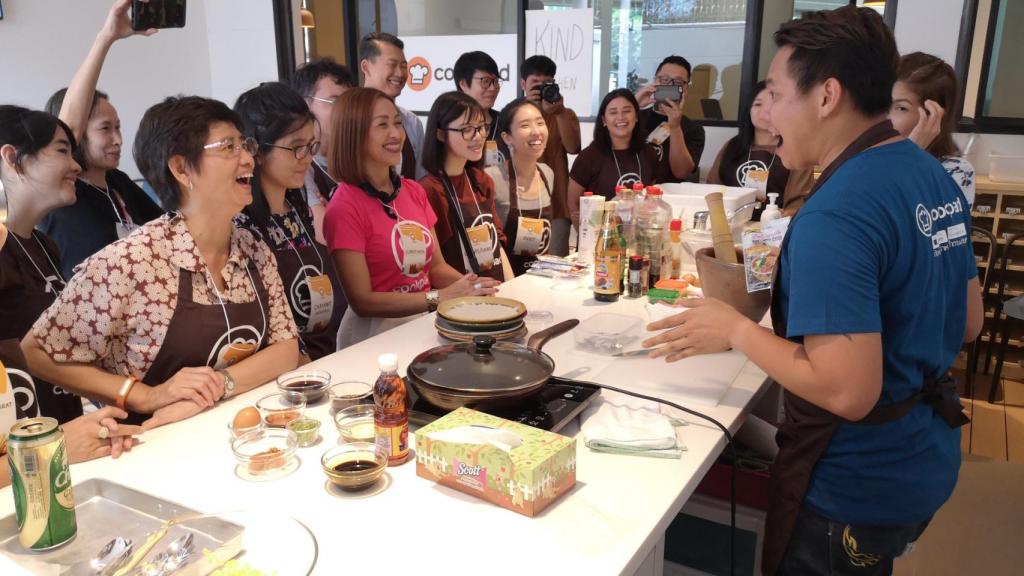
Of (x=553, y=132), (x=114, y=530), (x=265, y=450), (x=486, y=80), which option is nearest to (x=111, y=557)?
(x=114, y=530)

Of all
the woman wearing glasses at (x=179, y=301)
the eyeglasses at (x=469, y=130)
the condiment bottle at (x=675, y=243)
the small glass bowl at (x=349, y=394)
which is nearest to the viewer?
the small glass bowl at (x=349, y=394)

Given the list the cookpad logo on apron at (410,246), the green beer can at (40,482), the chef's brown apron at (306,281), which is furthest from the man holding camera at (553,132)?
the green beer can at (40,482)

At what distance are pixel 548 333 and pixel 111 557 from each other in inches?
46.0

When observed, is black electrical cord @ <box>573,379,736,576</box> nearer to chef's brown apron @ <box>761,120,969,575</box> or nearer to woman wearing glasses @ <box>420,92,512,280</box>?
chef's brown apron @ <box>761,120,969,575</box>

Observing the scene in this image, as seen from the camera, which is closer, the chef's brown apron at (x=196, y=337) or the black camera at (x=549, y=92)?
the chef's brown apron at (x=196, y=337)

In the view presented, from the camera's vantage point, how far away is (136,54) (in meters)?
5.43

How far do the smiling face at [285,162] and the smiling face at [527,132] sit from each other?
4.28ft

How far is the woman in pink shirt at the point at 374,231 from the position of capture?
2.47 meters

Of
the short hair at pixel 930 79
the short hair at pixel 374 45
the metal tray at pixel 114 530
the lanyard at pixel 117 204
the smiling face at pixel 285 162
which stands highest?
the short hair at pixel 374 45

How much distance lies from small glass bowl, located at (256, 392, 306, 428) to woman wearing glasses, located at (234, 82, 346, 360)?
31.1 inches

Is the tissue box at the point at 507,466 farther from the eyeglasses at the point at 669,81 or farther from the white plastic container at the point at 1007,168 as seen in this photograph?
the white plastic container at the point at 1007,168

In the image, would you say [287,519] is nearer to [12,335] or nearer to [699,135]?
[12,335]

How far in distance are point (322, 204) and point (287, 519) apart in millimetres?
2150

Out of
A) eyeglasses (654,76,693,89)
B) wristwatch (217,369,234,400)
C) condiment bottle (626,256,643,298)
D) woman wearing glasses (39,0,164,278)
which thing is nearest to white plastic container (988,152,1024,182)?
eyeglasses (654,76,693,89)
